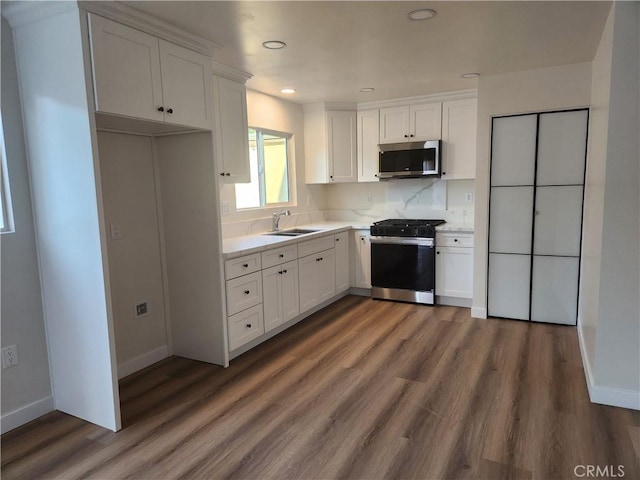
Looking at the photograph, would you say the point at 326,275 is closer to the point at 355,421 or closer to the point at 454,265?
the point at 454,265

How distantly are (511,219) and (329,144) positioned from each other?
2.20 meters

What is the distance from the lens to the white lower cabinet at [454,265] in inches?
174

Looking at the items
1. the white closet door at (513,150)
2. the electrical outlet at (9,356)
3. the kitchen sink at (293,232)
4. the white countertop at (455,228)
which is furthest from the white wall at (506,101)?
the electrical outlet at (9,356)

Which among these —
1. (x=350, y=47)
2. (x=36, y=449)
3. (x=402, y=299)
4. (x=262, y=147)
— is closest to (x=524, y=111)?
(x=350, y=47)

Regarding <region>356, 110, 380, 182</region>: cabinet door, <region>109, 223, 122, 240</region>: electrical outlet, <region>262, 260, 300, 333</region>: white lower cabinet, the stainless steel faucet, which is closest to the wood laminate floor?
<region>262, 260, 300, 333</region>: white lower cabinet

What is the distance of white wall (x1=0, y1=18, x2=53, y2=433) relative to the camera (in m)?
2.37

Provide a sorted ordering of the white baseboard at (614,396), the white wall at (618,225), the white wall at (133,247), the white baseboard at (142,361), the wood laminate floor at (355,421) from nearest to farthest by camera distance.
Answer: the wood laminate floor at (355,421) → the white wall at (618,225) → the white baseboard at (614,396) → the white wall at (133,247) → the white baseboard at (142,361)

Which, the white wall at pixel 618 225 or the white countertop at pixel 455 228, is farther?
the white countertop at pixel 455 228

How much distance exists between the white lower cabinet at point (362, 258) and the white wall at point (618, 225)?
2.57 metres

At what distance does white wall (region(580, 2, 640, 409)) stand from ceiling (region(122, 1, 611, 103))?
0.31 m

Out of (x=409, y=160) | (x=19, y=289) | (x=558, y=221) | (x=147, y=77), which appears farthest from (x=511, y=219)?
(x=19, y=289)

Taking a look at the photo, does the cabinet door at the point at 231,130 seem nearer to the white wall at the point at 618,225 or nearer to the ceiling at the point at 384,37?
the ceiling at the point at 384,37

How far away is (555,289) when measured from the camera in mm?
3967

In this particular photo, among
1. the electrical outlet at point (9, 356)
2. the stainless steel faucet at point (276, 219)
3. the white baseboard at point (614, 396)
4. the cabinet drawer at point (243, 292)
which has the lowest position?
the white baseboard at point (614, 396)
